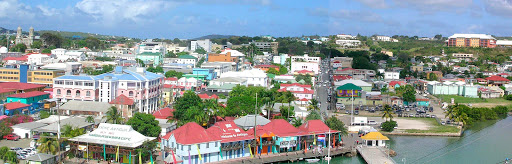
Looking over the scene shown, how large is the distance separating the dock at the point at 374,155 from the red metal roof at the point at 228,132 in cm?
389

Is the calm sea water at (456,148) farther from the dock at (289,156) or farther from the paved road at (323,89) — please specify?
the paved road at (323,89)

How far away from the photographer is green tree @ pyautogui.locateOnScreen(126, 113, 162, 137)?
54.6 ft

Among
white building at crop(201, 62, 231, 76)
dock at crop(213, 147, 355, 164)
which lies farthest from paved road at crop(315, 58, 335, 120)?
dock at crop(213, 147, 355, 164)

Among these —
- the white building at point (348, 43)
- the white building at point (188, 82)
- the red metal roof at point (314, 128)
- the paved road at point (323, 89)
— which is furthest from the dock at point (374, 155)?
the white building at point (348, 43)

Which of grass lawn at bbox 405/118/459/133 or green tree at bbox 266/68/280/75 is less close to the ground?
green tree at bbox 266/68/280/75

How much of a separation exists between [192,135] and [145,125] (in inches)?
90.9

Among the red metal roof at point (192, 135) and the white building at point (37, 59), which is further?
the white building at point (37, 59)

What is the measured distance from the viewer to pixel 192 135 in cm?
1517

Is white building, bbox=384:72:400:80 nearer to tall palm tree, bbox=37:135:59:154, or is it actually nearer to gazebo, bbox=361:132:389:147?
gazebo, bbox=361:132:389:147

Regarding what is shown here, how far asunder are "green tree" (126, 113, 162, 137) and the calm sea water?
593 cm

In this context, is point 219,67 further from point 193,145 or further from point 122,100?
point 193,145

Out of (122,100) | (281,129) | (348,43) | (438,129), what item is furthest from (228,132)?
(348,43)

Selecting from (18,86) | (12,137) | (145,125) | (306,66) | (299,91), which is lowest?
(12,137)

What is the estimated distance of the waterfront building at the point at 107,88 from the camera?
2277cm
